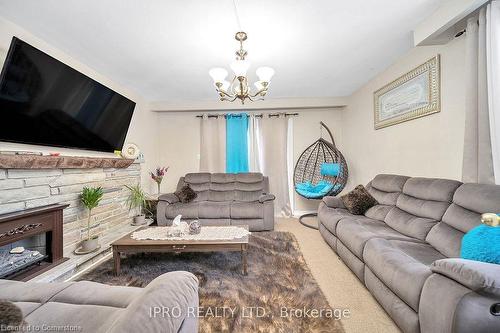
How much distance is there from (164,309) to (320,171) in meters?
3.90

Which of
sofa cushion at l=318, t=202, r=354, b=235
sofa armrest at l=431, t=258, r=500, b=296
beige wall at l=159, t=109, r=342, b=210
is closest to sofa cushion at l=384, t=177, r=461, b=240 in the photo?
sofa cushion at l=318, t=202, r=354, b=235

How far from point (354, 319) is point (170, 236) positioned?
5.92 feet

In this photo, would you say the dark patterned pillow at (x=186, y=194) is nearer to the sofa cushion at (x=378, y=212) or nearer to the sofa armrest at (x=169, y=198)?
the sofa armrest at (x=169, y=198)

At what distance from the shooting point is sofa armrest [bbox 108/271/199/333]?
632mm

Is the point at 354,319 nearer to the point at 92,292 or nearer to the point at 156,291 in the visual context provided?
the point at 156,291

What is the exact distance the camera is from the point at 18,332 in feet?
2.13

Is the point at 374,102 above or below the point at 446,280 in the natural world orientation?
above

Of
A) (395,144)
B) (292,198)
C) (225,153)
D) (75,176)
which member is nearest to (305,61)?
(395,144)


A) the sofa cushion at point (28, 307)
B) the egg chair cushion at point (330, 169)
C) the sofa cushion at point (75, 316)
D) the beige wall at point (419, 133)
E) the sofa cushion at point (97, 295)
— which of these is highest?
the beige wall at point (419, 133)

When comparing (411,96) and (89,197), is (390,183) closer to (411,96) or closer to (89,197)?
(411,96)

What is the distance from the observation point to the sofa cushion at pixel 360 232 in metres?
1.85

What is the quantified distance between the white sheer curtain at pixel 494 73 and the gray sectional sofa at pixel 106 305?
2.25 meters

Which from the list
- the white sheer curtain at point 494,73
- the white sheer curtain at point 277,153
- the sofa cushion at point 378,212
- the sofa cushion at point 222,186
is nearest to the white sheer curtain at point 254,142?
the white sheer curtain at point 277,153

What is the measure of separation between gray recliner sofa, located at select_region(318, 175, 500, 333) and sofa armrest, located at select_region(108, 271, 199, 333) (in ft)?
3.85
